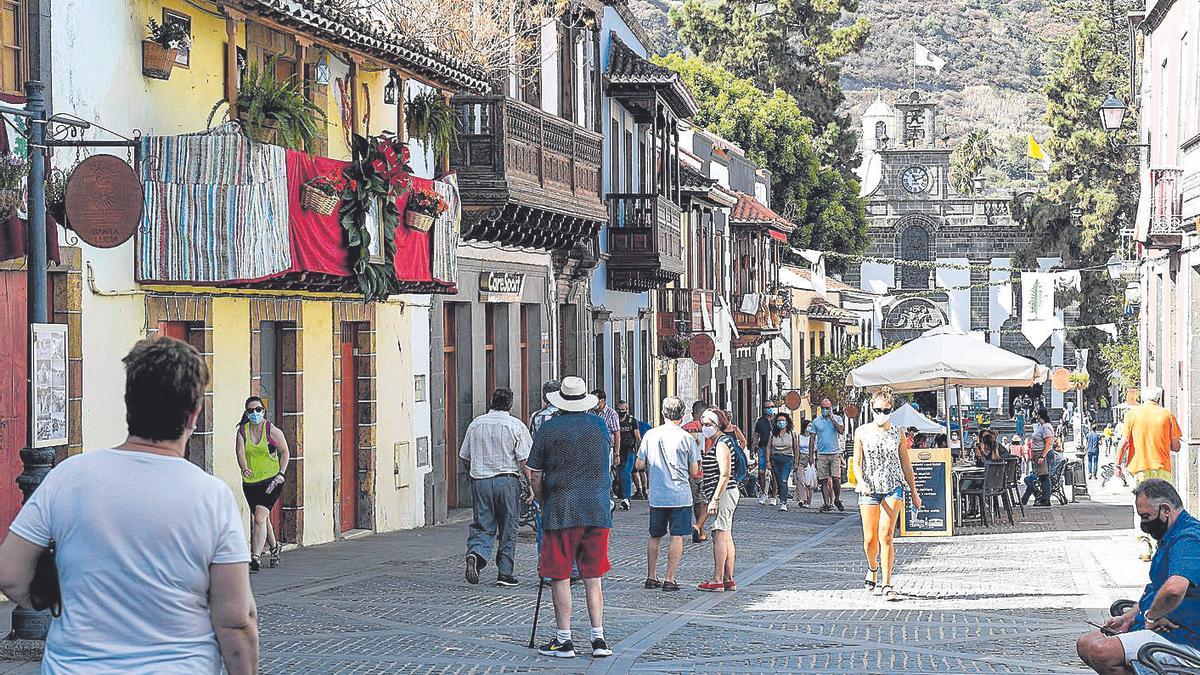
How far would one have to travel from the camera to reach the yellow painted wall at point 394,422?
20.5 meters

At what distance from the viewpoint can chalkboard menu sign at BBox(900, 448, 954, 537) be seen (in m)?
20.9

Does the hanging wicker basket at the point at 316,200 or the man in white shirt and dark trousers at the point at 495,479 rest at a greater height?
the hanging wicker basket at the point at 316,200

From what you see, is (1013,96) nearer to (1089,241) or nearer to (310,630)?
(1089,241)

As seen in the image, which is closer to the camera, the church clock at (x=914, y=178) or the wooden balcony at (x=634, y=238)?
the wooden balcony at (x=634, y=238)

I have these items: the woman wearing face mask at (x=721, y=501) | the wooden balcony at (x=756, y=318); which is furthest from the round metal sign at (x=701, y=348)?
the woman wearing face mask at (x=721, y=501)

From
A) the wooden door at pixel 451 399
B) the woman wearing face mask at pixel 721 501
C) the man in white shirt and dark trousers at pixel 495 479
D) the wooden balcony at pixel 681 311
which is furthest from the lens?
the wooden balcony at pixel 681 311

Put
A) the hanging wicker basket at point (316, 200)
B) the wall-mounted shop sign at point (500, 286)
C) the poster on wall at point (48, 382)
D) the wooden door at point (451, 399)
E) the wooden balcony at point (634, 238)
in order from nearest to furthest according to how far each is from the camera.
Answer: the poster on wall at point (48, 382) < the hanging wicker basket at point (316, 200) < the wooden door at point (451, 399) < the wall-mounted shop sign at point (500, 286) < the wooden balcony at point (634, 238)

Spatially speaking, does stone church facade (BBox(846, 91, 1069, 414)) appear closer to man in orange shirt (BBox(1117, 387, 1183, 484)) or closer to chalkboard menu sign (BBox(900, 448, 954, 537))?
chalkboard menu sign (BBox(900, 448, 954, 537))

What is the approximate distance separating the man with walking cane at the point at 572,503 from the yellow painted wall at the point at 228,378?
18.0 ft

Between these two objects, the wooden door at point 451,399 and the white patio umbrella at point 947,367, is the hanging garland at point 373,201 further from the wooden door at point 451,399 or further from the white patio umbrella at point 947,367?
the white patio umbrella at point 947,367

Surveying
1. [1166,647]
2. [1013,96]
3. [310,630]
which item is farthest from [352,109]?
[1013,96]

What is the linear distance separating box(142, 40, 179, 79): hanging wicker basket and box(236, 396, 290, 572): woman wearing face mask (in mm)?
2798

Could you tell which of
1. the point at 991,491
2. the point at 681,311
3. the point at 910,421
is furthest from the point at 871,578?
the point at 681,311

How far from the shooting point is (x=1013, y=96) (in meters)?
199
